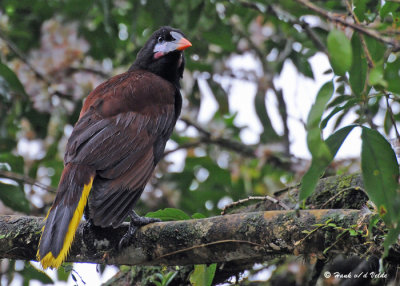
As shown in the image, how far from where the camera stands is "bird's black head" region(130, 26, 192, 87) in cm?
385

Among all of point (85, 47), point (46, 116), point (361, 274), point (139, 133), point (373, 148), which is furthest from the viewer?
point (85, 47)

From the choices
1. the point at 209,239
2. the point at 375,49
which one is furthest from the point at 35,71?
the point at 375,49

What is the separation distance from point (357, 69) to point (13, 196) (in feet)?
7.15

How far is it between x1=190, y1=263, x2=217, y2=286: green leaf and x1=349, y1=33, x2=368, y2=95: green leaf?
1.07m

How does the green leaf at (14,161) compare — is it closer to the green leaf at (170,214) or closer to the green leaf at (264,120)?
the green leaf at (170,214)

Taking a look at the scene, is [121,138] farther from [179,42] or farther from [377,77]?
[377,77]

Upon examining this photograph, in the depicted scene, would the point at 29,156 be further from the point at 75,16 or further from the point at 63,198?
the point at 63,198

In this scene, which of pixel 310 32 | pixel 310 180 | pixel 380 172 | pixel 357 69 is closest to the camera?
pixel 310 180

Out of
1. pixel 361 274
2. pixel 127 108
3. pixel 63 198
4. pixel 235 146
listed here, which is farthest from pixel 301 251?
pixel 235 146

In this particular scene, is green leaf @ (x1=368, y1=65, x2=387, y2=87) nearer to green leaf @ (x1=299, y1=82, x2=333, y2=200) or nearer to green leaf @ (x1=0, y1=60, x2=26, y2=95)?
green leaf @ (x1=299, y1=82, x2=333, y2=200)

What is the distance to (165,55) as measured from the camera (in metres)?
3.87

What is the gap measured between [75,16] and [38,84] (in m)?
0.63

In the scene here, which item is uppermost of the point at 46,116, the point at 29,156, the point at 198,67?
the point at 198,67

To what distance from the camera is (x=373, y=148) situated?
1.86m
